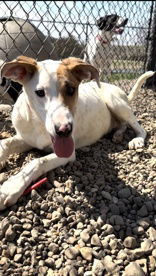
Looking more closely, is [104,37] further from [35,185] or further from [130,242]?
[130,242]

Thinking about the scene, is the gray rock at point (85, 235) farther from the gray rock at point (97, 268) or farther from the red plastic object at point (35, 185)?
the red plastic object at point (35, 185)

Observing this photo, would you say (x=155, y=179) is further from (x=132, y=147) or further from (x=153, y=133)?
(x=153, y=133)

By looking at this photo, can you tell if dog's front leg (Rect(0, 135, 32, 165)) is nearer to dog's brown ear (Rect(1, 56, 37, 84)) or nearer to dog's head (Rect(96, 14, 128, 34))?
dog's brown ear (Rect(1, 56, 37, 84))

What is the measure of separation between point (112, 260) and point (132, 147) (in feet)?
4.97

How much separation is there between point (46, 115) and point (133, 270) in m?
1.06

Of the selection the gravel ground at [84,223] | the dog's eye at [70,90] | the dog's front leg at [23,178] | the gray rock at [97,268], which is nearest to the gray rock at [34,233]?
the gravel ground at [84,223]

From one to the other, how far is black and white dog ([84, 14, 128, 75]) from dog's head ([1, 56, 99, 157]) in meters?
3.49

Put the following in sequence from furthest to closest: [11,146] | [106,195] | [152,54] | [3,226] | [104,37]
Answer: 1. [104,37]
2. [152,54]
3. [11,146]
4. [106,195]
5. [3,226]

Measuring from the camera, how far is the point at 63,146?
240 centimetres

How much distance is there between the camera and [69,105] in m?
→ 2.42

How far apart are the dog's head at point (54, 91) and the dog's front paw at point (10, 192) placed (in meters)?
0.33

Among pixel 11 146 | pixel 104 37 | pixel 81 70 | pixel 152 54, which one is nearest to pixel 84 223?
pixel 11 146

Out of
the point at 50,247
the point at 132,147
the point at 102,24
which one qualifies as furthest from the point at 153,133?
the point at 102,24

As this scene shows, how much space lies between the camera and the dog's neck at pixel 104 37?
20.5 feet
